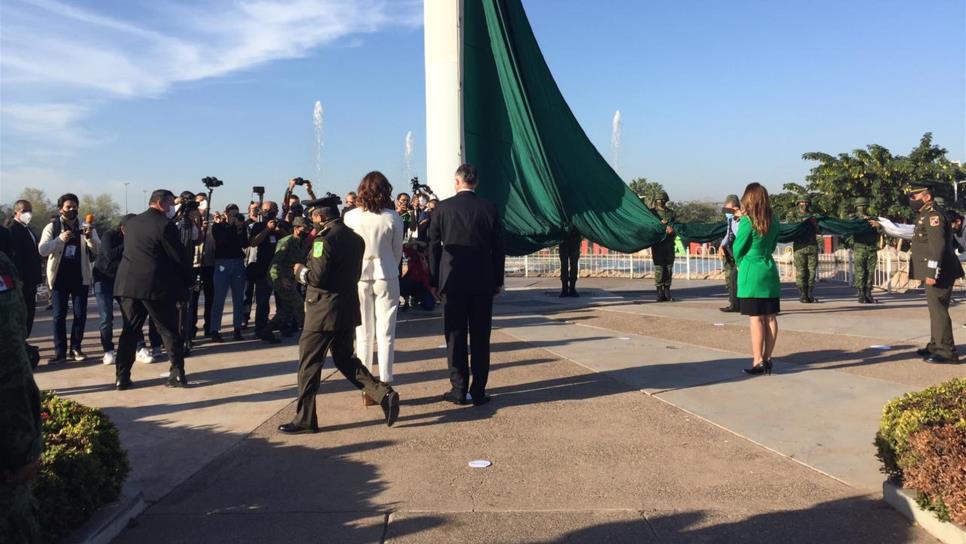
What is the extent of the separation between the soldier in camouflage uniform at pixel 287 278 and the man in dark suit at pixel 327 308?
3.47 metres

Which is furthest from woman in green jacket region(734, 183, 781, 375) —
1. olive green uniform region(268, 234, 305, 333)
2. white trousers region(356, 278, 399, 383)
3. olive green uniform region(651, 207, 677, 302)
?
olive green uniform region(651, 207, 677, 302)

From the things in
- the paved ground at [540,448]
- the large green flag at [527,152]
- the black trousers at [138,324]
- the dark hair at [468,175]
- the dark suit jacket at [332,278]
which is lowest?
the paved ground at [540,448]

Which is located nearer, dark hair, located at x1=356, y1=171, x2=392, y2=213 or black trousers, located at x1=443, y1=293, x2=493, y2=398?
dark hair, located at x1=356, y1=171, x2=392, y2=213

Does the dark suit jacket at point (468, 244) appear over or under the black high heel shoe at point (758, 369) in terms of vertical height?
over

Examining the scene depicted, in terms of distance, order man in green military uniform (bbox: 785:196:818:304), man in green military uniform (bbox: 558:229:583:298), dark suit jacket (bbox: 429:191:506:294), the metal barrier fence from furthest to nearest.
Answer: the metal barrier fence, man in green military uniform (bbox: 558:229:583:298), man in green military uniform (bbox: 785:196:818:304), dark suit jacket (bbox: 429:191:506:294)

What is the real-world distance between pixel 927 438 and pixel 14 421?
12.3ft

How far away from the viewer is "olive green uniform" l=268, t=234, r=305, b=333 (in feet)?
30.5

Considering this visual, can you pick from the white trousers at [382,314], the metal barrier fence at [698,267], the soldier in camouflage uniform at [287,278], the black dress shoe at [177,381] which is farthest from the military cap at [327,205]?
the metal barrier fence at [698,267]

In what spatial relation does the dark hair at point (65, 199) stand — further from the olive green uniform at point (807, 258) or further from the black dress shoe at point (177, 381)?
the olive green uniform at point (807, 258)

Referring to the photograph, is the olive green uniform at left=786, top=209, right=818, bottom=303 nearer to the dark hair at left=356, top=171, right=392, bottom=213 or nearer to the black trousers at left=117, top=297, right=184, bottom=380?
the dark hair at left=356, top=171, right=392, bottom=213

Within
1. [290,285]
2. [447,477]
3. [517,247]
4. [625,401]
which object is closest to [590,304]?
[517,247]

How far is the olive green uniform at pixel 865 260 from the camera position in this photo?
1352 centimetres

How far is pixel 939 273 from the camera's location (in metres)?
7.79

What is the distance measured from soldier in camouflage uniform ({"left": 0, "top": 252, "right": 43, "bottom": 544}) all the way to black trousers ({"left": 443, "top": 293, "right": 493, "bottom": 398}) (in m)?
4.14
